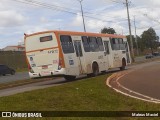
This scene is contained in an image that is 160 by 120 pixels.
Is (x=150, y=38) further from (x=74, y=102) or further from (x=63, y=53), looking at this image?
(x=74, y=102)

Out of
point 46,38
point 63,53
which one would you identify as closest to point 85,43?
point 63,53

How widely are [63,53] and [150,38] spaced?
401 feet

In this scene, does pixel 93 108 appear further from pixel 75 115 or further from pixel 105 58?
pixel 105 58

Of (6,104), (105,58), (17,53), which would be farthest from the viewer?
(17,53)

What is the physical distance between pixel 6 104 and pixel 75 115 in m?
3.03

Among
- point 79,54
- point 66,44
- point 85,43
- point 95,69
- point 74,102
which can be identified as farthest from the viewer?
point 95,69

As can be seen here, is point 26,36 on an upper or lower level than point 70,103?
upper

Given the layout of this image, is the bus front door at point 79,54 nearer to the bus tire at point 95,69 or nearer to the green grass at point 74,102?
the bus tire at point 95,69

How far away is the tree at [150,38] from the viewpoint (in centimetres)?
14523

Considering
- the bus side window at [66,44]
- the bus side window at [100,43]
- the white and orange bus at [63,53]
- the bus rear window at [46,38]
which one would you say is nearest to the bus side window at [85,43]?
the white and orange bus at [63,53]

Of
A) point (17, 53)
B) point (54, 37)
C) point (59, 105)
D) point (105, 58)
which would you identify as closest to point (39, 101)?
point (59, 105)

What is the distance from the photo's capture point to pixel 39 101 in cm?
1451

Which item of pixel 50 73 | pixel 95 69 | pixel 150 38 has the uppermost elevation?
pixel 150 38

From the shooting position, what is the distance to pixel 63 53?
25.4 meters
